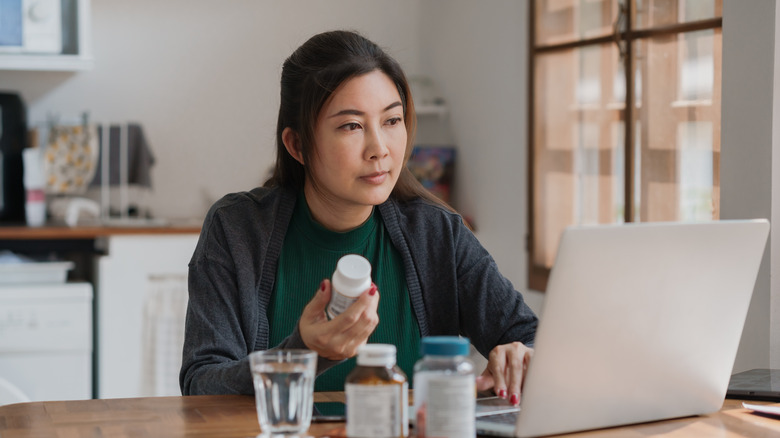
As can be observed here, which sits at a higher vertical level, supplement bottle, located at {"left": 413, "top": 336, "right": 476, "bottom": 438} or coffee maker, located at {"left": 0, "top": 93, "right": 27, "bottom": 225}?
A: coffee maker, located at {"left": 0, "top": 93, "right": 27, "bottom": 225}

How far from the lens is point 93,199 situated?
11.4 ft

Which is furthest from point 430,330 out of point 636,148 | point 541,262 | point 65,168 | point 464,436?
point 65,168

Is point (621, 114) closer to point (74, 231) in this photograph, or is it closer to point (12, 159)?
point (74, 231)

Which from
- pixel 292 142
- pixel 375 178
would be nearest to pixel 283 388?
pixel 375 178

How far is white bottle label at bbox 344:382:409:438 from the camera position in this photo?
833 millimetres

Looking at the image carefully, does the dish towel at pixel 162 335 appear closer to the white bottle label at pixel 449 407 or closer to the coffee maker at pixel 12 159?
the coffee maker at pixel 12 159

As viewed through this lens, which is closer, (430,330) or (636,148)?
(430,330)

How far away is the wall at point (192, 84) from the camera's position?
3467mm

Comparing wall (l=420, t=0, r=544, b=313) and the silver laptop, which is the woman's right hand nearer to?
the silver laptop

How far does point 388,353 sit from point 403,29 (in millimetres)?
3114

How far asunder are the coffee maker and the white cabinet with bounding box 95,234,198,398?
45cm

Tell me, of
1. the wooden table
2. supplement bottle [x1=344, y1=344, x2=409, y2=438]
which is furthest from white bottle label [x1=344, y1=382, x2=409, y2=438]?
the wooden table

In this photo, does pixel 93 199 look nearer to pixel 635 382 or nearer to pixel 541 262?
pixel 541 262

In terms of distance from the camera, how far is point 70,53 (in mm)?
3219
